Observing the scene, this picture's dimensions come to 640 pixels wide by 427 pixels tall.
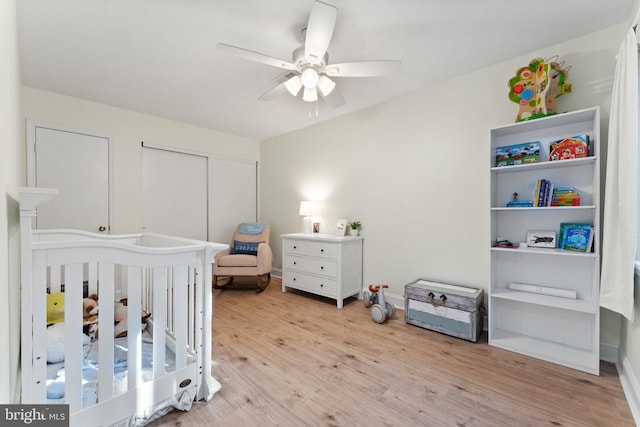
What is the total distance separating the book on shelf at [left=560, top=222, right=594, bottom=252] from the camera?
70.2 inches

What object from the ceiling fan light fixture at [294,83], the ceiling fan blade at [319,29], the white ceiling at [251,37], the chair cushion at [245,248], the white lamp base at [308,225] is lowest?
the chair cushion at [245,248]

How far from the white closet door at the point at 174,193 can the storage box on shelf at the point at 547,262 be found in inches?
144

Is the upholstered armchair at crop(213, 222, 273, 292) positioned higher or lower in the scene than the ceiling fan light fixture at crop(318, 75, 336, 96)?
lower

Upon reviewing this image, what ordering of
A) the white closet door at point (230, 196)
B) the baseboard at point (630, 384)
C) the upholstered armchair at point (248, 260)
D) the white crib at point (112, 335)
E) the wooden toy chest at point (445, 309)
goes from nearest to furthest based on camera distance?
the white crib at point (112, 335) < the baseboard at point (630, 384) < the wooden toy chest at point (445, 309) < the upholstered armchair at point (248, 260) < the white closet door at point (230, 196)

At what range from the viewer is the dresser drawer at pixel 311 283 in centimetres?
296

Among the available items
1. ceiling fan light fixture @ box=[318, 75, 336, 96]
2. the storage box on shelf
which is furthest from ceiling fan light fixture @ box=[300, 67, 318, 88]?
the storage box on shelf

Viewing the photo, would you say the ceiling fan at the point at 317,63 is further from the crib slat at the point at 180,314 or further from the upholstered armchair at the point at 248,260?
the upholstered armchair at the point at 248,260

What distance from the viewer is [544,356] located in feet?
6.16

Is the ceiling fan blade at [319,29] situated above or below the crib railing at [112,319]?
above

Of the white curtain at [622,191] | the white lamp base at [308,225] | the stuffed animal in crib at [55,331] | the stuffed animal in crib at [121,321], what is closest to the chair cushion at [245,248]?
the white lamp base at [308,225]

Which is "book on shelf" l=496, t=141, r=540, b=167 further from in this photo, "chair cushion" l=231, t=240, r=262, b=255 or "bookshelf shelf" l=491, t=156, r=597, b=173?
"chair cushion" l=231, t=240, r=262, b=255

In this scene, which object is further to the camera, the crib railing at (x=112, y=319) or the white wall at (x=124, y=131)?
the white wall at (x=124, y=131)

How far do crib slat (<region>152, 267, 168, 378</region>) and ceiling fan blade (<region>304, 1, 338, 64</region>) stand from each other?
5.05ft

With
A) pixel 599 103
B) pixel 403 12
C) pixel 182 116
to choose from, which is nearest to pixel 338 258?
pixel 403 12
